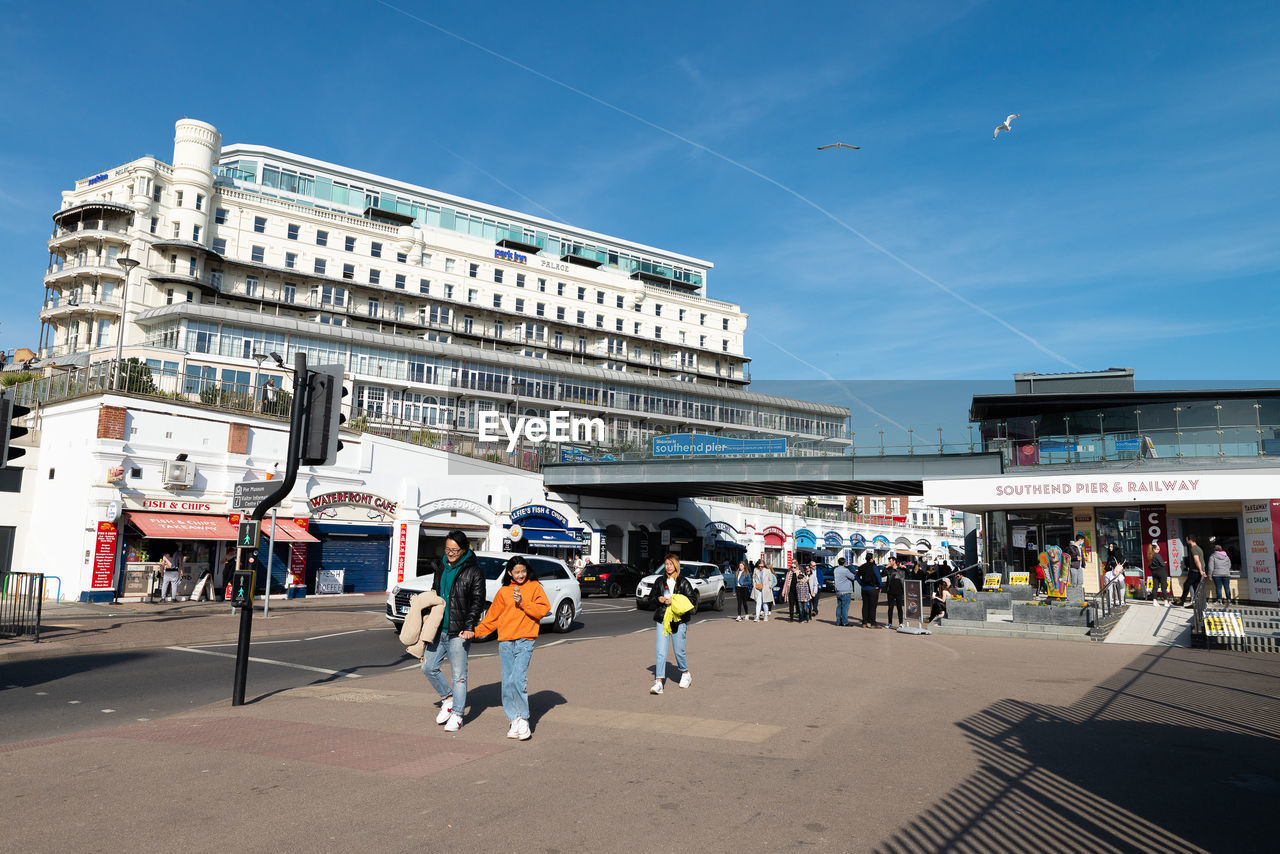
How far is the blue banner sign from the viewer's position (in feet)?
127

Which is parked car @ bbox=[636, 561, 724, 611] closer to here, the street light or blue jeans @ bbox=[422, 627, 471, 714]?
the street light

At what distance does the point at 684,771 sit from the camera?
6824 mm

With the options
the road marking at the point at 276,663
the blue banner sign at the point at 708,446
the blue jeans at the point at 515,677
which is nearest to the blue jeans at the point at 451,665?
the blue jeans at the point at 515,677

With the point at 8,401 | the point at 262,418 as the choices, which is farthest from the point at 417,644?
the point at 262,418

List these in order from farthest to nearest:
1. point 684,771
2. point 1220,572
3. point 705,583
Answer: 1. point 705,583
2. point 1220,572
3. point 684,771

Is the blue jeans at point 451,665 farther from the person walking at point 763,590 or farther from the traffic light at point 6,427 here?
the person walking at point 763,590

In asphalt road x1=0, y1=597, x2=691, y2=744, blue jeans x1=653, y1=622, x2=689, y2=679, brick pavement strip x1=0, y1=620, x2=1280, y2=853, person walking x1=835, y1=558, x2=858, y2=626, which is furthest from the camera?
person walking x1=835, y1=558, x2=858, y2=626

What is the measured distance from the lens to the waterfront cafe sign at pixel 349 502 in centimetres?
A: 3114

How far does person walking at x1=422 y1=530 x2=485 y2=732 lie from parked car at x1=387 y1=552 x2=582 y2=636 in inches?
340

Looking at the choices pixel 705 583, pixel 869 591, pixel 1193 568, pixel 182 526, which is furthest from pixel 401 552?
pixel 1193 568

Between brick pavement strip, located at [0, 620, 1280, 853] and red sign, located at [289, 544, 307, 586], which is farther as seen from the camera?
red sign, located at [289, 544, 307, 586]

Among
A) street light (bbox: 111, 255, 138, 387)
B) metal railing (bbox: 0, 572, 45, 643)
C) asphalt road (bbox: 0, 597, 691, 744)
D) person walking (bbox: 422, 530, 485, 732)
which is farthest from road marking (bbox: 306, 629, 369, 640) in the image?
street light (bbox: 111, 255, 138, 387)

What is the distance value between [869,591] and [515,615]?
14857 millimetres

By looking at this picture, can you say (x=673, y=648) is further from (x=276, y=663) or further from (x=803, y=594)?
(x=803, y=594)
